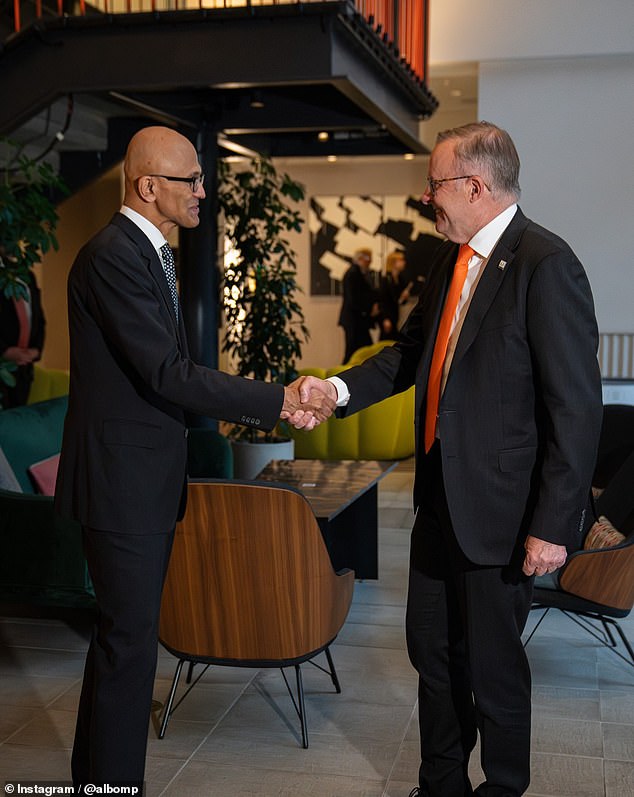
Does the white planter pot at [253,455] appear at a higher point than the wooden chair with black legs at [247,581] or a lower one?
lower

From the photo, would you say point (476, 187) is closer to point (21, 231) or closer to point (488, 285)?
point (488, 285)

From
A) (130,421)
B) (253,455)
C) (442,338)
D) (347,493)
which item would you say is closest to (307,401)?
(442,338)

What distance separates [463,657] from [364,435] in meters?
5.82

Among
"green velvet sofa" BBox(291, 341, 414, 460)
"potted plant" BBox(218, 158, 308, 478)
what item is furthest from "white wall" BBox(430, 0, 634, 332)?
"potted plant" BBox(218, 158, 308, 478)

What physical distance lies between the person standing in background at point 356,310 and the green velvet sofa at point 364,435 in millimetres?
→ 5080

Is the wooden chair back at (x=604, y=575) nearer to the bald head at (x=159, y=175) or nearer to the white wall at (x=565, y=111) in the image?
the bald head at (x=159, y=175)

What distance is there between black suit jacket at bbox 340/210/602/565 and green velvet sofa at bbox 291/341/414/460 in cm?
592

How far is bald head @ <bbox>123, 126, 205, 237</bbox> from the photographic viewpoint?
2658 millimetres

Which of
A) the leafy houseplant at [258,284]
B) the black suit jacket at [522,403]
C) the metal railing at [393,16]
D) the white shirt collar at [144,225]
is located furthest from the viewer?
the leafy houseplant at [258,284]

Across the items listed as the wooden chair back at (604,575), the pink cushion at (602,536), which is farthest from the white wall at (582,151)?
the wooden chair back at (604,575)

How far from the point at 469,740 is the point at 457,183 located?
1529 millimetres

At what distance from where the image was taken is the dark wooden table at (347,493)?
4715mm

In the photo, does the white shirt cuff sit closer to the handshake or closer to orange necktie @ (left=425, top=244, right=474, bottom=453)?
the handshake

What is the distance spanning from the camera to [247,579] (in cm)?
334
